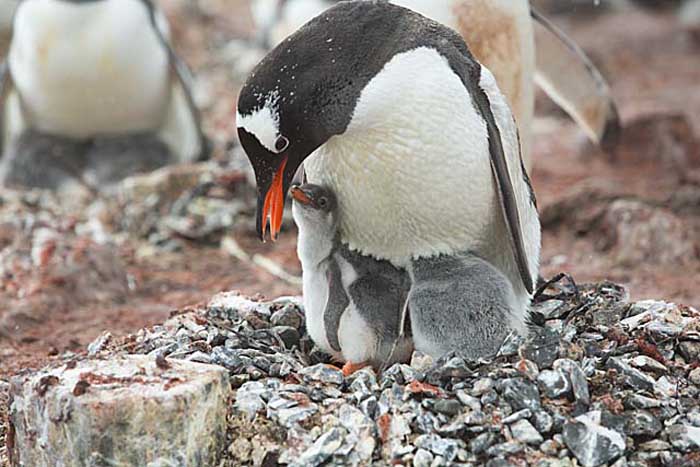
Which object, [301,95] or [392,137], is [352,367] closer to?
[392,137]

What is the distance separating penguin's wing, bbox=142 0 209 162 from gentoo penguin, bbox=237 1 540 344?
4.09 m

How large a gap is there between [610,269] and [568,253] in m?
0.34

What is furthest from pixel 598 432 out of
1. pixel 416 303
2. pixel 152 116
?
pixel 152 116

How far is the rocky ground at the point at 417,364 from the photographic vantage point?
283 cm

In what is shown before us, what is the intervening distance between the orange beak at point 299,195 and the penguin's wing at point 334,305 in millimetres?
224

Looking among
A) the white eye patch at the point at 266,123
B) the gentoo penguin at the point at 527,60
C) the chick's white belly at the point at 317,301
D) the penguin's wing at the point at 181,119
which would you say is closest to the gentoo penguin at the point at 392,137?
the white eye patch at the point at 266,123

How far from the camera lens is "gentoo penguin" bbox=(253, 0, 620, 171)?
414 cm

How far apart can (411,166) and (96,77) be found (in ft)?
13.3

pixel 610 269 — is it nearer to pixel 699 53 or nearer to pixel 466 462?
pixel 466 462

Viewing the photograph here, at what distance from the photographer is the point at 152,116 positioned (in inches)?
285

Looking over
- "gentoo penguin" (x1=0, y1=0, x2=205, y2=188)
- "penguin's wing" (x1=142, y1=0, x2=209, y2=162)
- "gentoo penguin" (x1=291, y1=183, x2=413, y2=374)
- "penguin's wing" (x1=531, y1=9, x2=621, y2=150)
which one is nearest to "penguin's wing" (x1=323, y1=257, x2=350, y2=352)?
"gentoo penguin" (x1=291, y1=183, x2=413, y2=374)

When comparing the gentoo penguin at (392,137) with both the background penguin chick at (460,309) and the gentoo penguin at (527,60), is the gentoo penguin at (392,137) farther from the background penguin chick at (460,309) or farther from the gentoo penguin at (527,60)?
the gentoo penguin at (527,60)

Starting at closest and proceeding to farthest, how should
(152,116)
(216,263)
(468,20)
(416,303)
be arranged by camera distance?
(416,303)
(468,20)
(216,263)
(152,116)

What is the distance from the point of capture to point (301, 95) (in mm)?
2963
